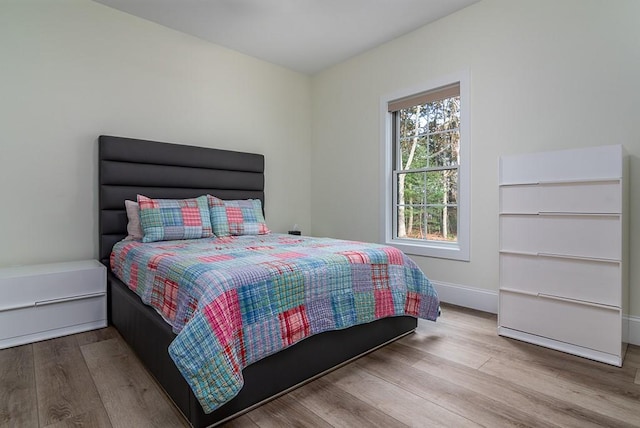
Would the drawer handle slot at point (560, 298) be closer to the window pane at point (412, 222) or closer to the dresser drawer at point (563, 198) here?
the dresser drawer at point (563, 198)

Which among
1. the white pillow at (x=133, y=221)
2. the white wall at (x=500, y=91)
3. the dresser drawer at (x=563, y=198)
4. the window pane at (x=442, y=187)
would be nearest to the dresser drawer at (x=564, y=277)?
the dresser drawer at (x=563, y=198)

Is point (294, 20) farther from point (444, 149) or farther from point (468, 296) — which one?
point (468, 296)

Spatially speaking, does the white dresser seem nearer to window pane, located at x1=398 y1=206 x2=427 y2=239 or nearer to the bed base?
the bed base

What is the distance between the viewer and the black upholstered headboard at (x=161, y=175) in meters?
2.93

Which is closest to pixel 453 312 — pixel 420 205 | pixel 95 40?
pixel 420 205

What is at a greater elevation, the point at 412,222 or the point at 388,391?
the point at 412,222

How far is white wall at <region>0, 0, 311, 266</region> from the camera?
8.66 feet

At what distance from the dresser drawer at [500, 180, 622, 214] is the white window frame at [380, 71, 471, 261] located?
0.62 meters

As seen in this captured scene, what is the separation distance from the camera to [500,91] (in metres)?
2.85

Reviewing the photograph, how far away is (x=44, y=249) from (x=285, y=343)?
2.40 m

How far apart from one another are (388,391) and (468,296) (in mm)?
1701

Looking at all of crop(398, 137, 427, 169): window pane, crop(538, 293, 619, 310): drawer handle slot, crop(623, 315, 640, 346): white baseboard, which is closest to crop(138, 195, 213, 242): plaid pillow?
crop(398, 137, 427, 169): window pane

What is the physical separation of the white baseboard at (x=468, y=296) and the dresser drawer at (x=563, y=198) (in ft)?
2.93

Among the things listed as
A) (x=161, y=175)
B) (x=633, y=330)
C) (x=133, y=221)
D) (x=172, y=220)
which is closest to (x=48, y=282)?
(x=133, y=221)
